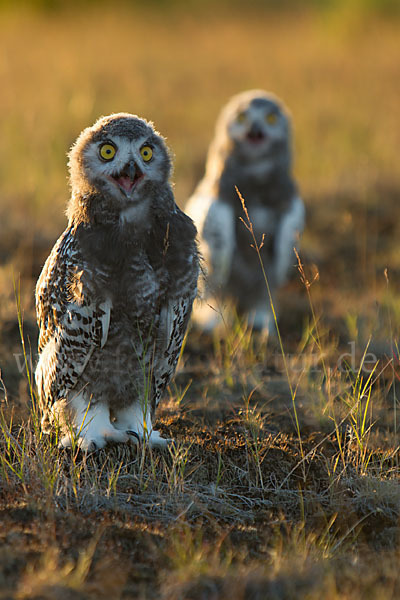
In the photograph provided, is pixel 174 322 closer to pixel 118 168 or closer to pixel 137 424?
pixel 137 424

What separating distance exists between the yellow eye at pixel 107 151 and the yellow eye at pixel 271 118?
3.64 metres

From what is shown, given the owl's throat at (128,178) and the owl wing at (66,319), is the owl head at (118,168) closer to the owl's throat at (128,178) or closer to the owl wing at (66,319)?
the owl's throat at (128,178)

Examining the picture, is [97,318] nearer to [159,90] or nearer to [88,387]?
[88,387]

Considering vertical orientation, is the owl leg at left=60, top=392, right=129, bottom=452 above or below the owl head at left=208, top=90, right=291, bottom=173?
below

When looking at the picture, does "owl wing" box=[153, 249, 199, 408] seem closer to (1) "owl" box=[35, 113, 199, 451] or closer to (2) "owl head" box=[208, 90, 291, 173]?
(1) "owl" box=[35, 113, 199, 451]

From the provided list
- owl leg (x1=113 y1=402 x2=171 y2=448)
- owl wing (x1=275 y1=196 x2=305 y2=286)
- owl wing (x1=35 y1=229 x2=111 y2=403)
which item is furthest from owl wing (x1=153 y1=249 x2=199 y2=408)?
owl wing (x1=275 y1=196 x2=305 y2=286)

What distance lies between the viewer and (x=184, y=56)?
1504cm

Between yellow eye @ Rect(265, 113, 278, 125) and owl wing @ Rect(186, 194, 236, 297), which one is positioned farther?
yellow eye @ Rect(265, 113, 278, 125)

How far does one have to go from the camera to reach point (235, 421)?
13.7ft

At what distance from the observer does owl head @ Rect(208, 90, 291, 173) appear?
6.72 metres

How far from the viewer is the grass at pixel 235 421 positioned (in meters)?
2.73

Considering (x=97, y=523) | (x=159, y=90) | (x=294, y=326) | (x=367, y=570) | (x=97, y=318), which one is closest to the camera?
(x=367, y=570)

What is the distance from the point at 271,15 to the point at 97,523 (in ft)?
69.4

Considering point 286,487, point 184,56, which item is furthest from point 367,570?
point 184,56
